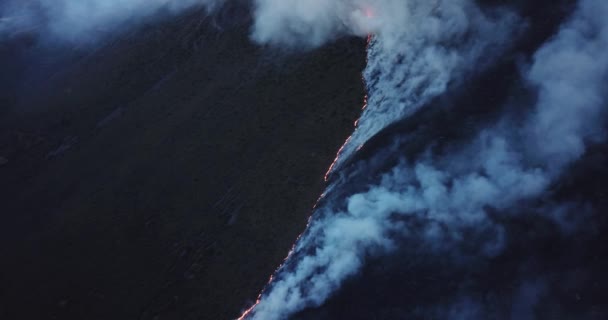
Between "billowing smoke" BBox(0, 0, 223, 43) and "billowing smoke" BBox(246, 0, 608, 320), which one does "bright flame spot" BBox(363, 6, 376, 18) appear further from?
"billowing smoke" BBox(0, 0, 223, 43)

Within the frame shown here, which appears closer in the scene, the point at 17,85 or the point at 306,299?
the point at 306,299

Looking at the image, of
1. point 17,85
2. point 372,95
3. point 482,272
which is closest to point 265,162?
point 372,95

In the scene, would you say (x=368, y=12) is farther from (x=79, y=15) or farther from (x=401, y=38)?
(x=79, y=15)

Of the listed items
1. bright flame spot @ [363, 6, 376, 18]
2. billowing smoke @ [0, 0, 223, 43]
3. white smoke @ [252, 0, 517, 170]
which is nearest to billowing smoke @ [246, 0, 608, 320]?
white smoke @ [252, 0, 517, 170]

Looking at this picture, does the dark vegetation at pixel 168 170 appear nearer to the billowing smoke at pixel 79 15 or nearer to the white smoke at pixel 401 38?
the white smoke at pixel 401 38

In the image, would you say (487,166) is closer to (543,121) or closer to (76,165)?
(543,121)

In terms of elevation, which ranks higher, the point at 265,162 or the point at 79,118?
the point at 79,118
